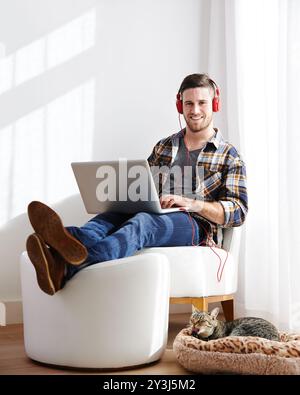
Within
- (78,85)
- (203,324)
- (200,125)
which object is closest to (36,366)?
(203,324)

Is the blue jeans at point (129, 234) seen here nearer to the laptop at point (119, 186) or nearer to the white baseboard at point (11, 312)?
the laptop at point (119, 186)

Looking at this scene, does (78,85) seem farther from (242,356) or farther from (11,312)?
(242,356)

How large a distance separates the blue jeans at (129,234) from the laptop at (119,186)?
49 millimetres

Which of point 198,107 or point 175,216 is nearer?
point 175,216

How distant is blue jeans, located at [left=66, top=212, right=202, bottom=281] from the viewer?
6.32 ft

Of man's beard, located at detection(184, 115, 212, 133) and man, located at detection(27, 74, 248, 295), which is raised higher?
man's beard, located at detection(184, 115, 212, 133)

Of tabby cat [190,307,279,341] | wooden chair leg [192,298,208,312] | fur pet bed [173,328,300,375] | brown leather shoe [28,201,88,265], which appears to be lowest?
fur pet bed [173,328,300,375]

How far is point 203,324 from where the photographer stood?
2.04 m

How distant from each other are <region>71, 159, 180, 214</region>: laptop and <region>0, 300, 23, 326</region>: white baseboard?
0.78 m

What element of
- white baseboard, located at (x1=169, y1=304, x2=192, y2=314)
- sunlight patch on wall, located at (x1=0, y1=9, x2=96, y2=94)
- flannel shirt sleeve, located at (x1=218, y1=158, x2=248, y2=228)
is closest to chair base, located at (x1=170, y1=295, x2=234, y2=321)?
flannel shirt sleeve, located at (x1=218, y1=158, x2=248, y2=228)

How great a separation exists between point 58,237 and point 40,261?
91 millimetres

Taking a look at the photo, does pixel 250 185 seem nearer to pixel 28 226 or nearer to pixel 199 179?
pixel 199 179

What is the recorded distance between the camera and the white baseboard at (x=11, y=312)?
9.39 feet

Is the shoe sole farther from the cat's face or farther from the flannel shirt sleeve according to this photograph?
the flannel shirt sleeve
